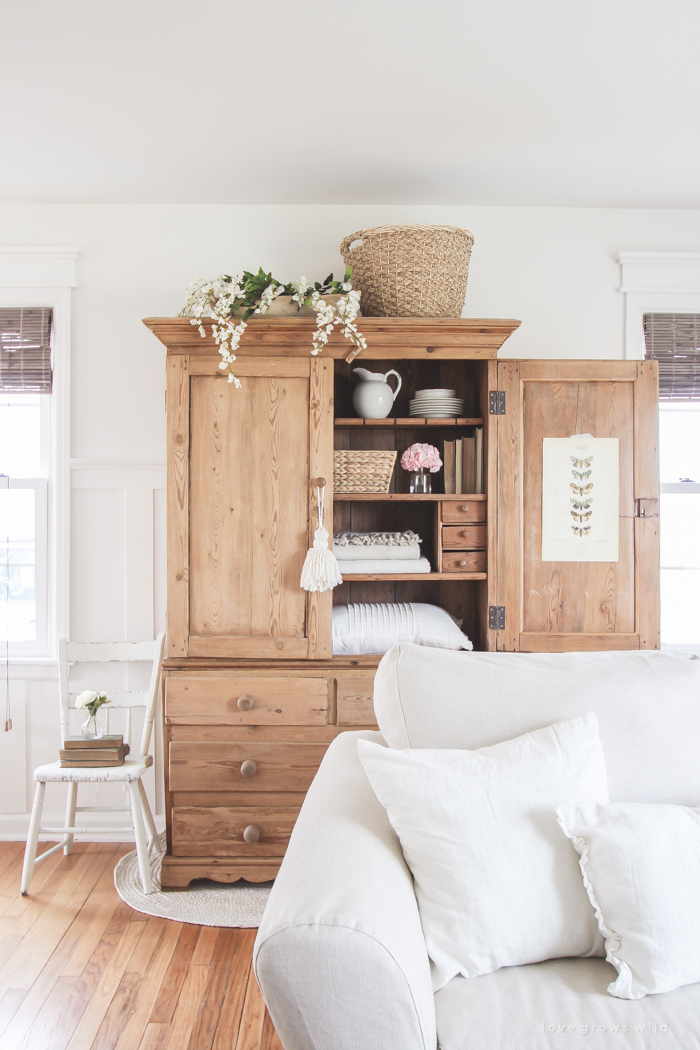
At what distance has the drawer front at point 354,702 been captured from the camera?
239 cm

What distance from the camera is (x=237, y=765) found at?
94.0 inches

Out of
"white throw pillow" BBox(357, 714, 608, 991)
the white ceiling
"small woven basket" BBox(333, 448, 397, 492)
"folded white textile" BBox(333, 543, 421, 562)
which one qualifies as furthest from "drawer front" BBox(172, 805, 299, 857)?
the white ceiling

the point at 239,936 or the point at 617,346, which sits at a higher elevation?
the point at 617,346

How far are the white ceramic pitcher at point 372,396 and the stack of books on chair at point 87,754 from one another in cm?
150

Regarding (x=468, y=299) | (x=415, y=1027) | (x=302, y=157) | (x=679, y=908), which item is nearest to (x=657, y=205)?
(x=468, y=299)

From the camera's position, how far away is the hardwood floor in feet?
5.67

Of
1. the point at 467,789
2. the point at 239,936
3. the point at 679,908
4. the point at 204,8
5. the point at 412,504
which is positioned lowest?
the point at 239,936

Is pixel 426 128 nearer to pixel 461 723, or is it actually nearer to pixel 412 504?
pixel 412 504

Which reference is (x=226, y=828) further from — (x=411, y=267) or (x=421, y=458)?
(x=411, y=267)

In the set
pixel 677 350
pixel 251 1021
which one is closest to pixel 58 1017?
pixel 251 1021

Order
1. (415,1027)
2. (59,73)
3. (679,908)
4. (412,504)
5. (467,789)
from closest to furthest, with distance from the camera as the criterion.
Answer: (415,1027), (679,908), (467,789), (59,73), (412,504)

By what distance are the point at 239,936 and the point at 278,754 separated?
55 cm

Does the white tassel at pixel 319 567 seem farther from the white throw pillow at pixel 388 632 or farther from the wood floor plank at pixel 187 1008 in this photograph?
the wood floor plank at pixel 187 1008

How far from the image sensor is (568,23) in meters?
1.75
